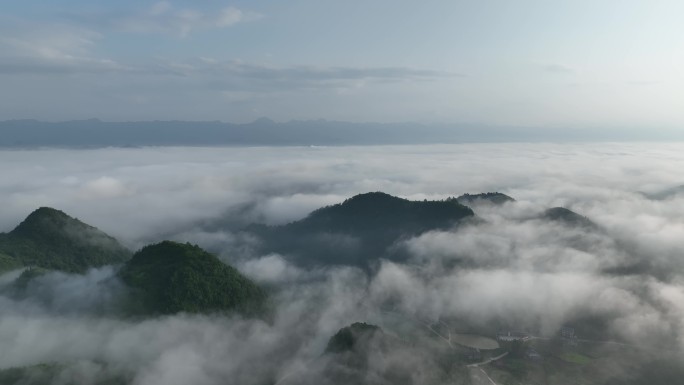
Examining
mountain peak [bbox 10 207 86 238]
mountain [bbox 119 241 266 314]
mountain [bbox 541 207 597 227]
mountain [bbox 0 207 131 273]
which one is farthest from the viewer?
mountain [bbox 541 207 597 227]

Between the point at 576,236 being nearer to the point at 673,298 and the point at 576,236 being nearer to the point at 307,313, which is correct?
the point at 673,298

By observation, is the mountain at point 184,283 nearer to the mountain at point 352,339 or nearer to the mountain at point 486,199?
the mountain at point 352,339

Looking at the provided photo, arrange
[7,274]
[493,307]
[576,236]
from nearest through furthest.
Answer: [7,274]
[493,307]
[576,236]

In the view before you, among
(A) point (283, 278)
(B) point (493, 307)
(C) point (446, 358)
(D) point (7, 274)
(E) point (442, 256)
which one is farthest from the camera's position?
(E) point (442, 256)

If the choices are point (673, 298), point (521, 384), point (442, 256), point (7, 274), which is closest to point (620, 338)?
point (673, 298)

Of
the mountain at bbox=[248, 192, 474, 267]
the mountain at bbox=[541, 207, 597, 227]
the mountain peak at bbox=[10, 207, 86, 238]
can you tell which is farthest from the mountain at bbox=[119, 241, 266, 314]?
the mountain at bbox=[541, 207, 597, 227]

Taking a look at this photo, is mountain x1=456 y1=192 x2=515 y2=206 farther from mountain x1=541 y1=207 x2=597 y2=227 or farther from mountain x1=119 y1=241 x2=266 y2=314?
mountain x1=119 y1=241 x2=266 y2=314
